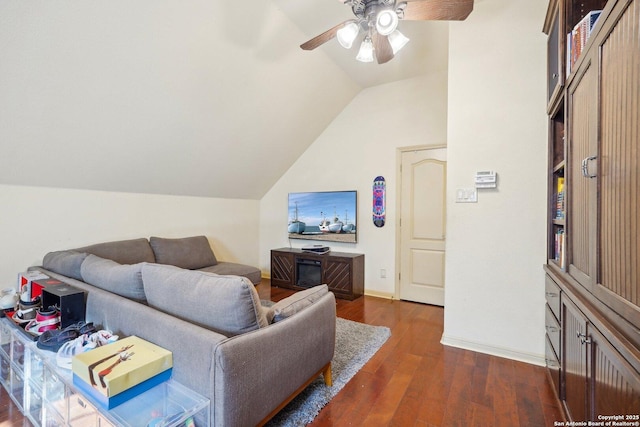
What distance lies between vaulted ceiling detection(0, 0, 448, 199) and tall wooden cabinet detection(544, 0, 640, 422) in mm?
1854

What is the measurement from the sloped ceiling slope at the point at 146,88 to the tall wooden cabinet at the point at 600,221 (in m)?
2.33

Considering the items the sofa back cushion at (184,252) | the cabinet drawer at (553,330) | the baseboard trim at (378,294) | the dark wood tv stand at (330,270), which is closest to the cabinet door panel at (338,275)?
the dark wood tv stand at (330,270)

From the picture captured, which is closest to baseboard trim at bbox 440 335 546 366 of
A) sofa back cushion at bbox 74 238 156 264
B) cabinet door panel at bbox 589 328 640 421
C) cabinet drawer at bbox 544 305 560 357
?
cabinet drawer at bbox 544 305 560 357

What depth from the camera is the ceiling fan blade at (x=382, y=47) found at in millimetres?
1996

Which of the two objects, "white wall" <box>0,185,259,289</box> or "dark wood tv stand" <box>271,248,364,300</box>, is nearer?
"white wall" <box>0,185,259,289</box>

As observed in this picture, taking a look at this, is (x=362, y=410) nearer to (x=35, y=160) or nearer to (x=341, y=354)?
(x=341, y=354)

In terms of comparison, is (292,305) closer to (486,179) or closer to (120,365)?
(120,365)

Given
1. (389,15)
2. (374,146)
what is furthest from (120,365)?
(374,146)

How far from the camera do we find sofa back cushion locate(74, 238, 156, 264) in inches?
114

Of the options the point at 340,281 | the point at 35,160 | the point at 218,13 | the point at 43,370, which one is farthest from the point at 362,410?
the point at 35,160

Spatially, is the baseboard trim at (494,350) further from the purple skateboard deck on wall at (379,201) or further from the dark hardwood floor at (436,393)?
the purple skateboard deck on wall at (379,201)

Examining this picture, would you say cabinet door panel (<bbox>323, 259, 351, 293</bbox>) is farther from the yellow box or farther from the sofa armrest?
the yellow box

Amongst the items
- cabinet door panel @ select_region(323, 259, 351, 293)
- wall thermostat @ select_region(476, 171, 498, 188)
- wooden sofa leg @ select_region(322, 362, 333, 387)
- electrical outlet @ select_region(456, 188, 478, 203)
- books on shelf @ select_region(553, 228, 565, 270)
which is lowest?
wooden sofa leg @ select_region(322, 362, 333, 387)

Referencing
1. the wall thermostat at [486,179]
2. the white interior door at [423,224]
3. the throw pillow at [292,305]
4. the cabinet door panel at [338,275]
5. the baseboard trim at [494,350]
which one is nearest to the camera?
the throw pillow at [292,305]
